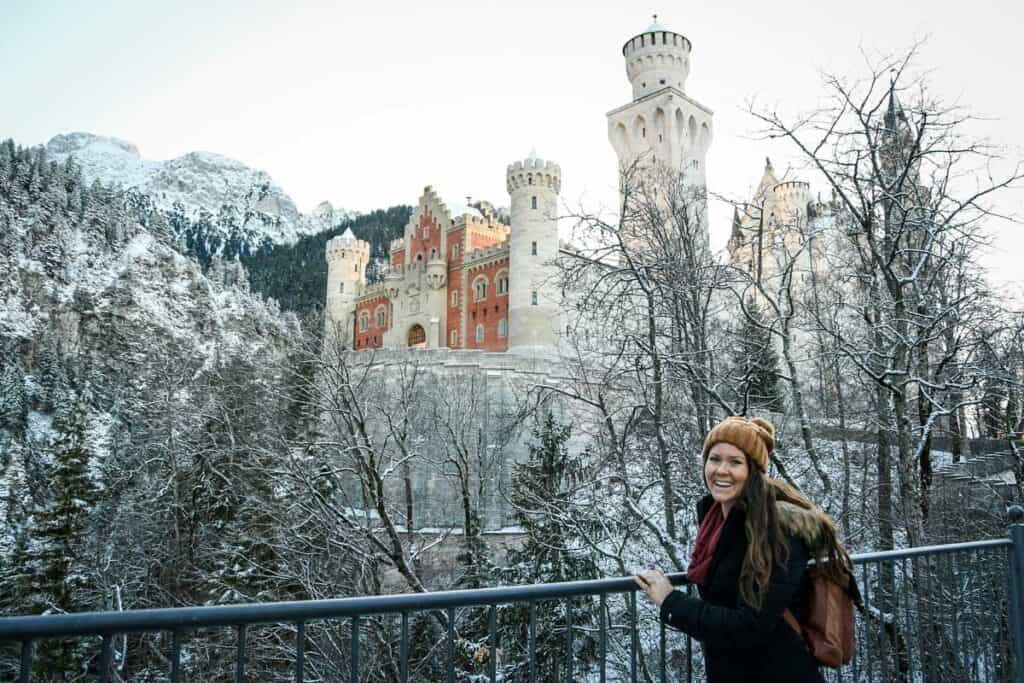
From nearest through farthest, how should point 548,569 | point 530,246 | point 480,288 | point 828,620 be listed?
point 828,620 < point 548,569 < point 530,246 < point 480,288

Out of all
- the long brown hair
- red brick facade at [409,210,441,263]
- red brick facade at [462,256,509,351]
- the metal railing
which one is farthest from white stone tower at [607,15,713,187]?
the long brown hair

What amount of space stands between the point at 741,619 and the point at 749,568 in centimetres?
18

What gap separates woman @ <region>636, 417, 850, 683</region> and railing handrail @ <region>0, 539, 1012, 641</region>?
297 millimetres

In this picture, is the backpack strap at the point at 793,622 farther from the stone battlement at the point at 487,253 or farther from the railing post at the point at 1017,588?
the stone battlement at the point at 487,253

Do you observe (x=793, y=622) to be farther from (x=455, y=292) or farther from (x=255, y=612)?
(x=455, y=292)

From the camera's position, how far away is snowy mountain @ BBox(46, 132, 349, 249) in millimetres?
163250

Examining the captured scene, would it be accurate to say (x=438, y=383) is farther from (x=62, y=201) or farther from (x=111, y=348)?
(x=62, y=201)

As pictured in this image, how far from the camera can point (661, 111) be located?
129 ft

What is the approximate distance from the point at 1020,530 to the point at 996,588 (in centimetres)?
45

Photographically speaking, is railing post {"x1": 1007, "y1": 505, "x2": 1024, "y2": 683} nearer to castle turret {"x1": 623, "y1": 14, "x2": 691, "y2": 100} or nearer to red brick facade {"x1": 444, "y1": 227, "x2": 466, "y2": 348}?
castle turret {"x1": 623, "y1": 14, "x2": 691, "y2": 100}

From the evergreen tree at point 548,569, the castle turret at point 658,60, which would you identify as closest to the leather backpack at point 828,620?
the evergreen tree at point 548,569

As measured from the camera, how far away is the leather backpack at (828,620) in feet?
8.68

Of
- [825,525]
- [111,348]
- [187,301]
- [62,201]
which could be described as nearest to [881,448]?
[825,525]

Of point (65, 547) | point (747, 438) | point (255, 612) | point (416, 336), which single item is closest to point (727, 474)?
point (747, 438)
